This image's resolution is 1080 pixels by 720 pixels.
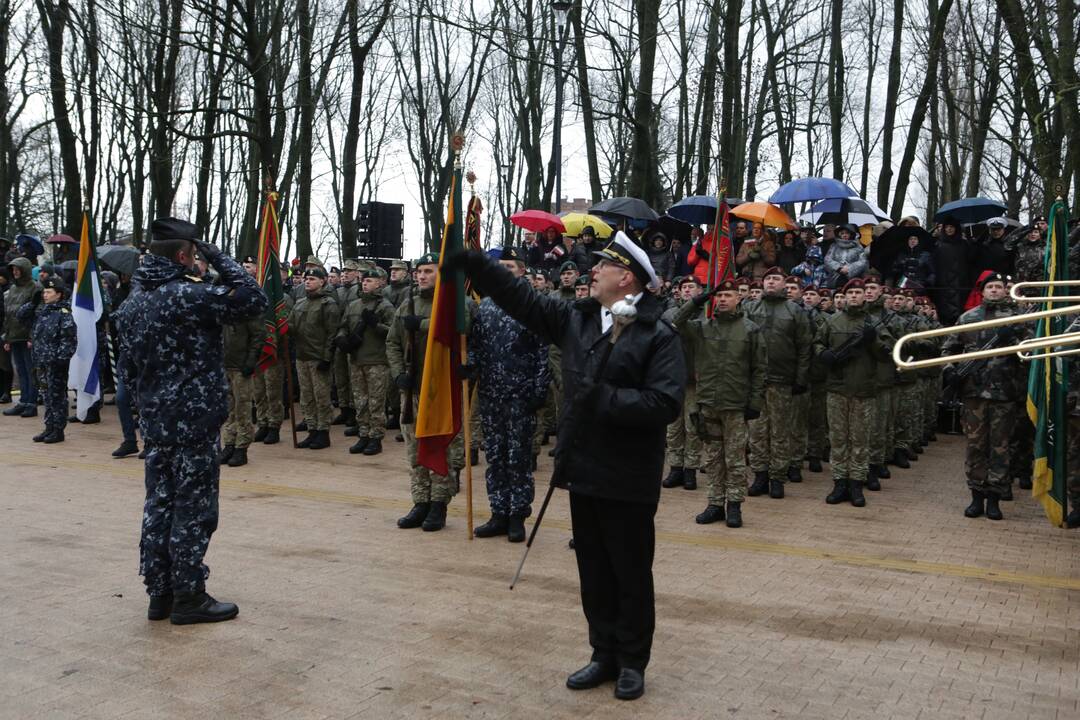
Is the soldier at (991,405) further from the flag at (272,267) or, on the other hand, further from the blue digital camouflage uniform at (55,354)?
the blue digital camouflage uniform at (55,354)

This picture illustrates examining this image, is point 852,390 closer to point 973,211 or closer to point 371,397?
point 371,397

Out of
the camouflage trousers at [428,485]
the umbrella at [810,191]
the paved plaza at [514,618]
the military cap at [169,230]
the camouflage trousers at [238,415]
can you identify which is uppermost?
the umbrella at [810,191]

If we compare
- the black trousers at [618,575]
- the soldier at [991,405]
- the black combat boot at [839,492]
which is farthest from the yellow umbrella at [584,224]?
the black trousers at [618,575]

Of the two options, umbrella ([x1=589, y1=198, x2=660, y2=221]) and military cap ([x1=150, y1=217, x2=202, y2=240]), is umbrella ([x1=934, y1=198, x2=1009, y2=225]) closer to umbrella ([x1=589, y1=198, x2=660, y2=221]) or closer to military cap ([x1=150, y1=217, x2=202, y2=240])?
umbrella ([x1=589, y1=198, x2=660, y2=221])

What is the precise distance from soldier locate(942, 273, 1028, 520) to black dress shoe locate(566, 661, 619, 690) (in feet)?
20.1

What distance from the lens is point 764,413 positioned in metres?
11.5

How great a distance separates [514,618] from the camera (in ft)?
21.3

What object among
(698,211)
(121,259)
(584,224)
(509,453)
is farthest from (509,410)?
(584,224)

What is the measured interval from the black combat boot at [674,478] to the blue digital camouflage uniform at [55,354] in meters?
8.38

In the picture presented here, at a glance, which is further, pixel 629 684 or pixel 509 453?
pixel 509 453

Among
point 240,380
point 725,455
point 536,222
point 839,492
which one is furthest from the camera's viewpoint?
point 536,222

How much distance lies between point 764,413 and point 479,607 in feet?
18.5

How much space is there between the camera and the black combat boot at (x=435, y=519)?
356 inches

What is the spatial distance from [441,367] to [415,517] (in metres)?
1.50
